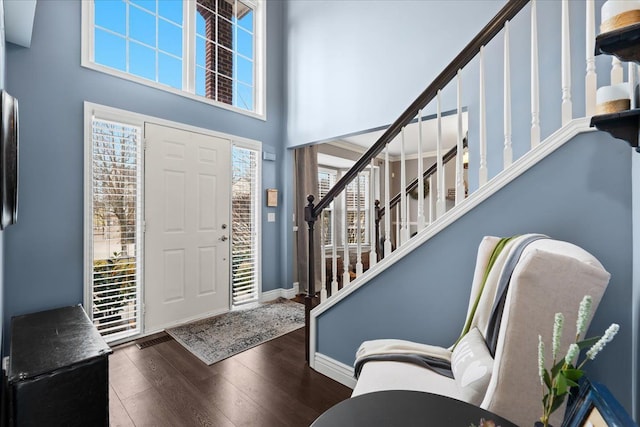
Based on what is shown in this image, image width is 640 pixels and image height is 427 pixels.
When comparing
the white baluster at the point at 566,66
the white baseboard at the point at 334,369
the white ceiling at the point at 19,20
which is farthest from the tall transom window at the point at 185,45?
the white baluster at the point at 566,66

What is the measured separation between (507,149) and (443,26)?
5.90 ft

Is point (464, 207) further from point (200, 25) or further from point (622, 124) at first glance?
point (200, 25)

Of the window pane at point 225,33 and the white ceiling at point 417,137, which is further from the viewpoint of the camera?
the white ceiling at point 417,137

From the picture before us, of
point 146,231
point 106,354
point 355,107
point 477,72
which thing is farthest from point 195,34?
point 106,354

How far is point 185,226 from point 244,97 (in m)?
1.94

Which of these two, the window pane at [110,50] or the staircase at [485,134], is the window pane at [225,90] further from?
the staircase at [485,134]

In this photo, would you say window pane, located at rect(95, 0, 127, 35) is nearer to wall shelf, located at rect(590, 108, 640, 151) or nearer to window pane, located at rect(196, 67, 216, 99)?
window pane, located at rect(196, 67, 216, 99)

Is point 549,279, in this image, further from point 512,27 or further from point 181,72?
point 181,72

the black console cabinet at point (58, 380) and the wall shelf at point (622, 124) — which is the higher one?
the wall shelf at point (622, 124)

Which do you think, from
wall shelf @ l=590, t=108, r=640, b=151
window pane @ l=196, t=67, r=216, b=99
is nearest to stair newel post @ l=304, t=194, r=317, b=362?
wall shelf @ l=590, t=108, r=640, b=151

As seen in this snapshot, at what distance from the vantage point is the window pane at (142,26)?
302cm

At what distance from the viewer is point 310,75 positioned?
389 cm

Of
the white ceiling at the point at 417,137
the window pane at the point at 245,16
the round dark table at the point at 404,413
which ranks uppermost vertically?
the window pane at the point at 245,16

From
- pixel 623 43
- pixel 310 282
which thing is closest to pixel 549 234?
pixel 623 43
